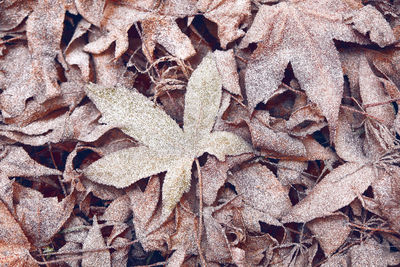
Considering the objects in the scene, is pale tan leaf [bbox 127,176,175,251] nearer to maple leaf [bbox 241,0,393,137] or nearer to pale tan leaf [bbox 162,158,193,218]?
pale tan leaf [bbox 162,158,193,218]

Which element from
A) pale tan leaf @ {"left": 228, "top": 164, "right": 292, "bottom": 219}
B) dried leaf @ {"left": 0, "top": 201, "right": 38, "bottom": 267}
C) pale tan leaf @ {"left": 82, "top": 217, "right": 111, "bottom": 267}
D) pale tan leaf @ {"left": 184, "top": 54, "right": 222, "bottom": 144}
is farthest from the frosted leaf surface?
dried leaf @ {"left": 0, "top": 201, "right": 38, "bottom": 267}

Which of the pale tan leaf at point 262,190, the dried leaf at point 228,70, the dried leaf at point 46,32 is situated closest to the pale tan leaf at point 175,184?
the pale tan leaf at point 262,190

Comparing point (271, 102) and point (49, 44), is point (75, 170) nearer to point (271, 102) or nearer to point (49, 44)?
point (49, 44)

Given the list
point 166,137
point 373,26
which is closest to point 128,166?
point 166,137

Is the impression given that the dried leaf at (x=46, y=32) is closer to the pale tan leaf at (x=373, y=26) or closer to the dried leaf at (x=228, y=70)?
the dried leaf at (x=228, y=70)

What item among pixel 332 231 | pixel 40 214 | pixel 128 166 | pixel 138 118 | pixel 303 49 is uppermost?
pixel 303 49

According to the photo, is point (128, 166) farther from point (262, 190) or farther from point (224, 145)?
point (262, 190)
